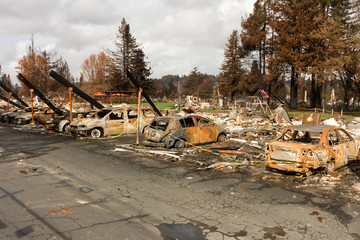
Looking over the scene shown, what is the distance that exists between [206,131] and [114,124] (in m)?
5.39

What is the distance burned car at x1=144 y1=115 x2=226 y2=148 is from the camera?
35.1 feet

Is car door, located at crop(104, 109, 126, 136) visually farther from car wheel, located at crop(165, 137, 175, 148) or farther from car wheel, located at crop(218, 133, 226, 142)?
car wheel, located at crop(218, 133, 226, 142)

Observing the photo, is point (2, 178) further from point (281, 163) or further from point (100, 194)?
point (281, 163)

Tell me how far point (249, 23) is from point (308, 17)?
12676mm

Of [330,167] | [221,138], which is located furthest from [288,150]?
[221,138]

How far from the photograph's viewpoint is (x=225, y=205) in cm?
550

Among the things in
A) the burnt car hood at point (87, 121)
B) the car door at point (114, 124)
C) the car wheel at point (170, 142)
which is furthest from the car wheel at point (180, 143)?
the burnt car hood at point (87, 121)

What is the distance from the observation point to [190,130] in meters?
11.2

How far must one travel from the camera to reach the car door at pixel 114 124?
14.3m

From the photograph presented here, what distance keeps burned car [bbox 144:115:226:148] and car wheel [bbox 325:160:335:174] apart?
5.34m

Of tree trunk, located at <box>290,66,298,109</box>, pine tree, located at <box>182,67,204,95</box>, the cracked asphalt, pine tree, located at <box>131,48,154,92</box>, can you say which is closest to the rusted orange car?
the cracked asphalt

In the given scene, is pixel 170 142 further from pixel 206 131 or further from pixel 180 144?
pixel 206 131

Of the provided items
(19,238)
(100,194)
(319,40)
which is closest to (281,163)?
(100,194)

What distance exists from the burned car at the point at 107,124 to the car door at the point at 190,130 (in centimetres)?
380
